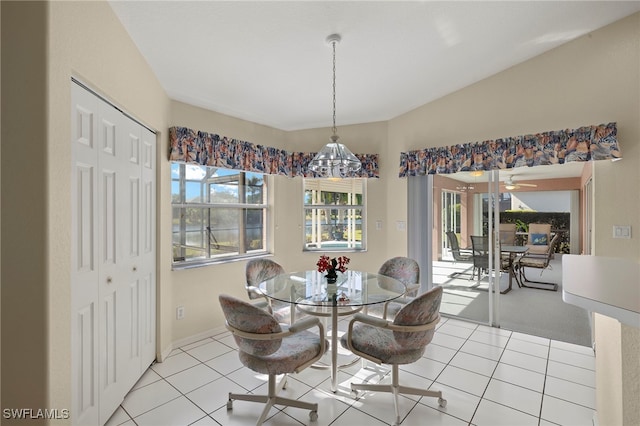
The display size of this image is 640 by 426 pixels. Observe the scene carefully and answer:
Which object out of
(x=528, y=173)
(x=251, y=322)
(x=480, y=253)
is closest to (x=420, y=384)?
(x=251, y=322)

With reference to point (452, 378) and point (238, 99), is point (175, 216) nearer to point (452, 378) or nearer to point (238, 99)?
point (238, 99)

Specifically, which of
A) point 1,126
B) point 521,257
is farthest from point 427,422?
point 521,257

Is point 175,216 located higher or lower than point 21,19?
lower

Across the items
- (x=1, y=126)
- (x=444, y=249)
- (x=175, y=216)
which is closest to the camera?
(x=1, y=126)

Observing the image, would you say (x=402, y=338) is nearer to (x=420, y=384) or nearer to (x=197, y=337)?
(x=420, y=384)

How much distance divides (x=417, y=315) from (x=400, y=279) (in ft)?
4.03

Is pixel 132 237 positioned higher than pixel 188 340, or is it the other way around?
pixel 132 237

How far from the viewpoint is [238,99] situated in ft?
11.2

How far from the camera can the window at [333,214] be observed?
14.5 ft

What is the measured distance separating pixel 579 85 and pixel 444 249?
2.53 m

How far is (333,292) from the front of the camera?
2.44 m

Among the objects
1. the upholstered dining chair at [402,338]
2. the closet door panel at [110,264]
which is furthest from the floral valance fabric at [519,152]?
the closet door panel at [110,264]

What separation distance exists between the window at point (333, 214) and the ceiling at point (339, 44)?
1258 mm

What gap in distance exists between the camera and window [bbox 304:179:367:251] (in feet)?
14.5
